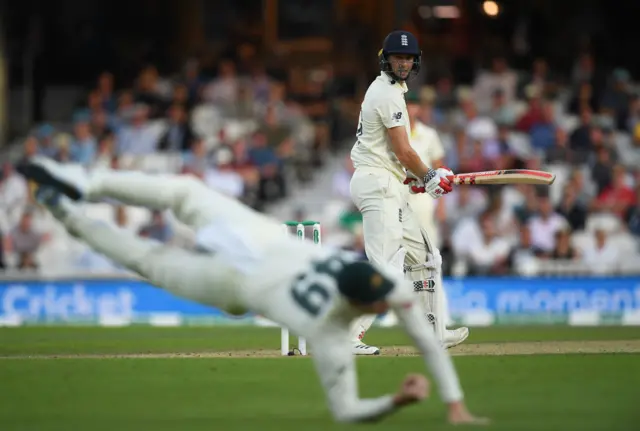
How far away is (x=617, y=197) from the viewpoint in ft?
60.4

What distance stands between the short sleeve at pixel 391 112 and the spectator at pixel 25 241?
30.3 feet

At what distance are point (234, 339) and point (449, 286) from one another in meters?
4.37

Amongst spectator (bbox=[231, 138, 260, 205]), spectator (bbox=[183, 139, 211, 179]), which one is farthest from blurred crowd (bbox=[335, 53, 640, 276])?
spectator (bbox=[183, 139, 211, 179])

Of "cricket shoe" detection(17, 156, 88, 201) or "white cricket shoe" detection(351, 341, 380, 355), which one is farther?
"white cricket shoe" detection(351, 341, 380, 355)

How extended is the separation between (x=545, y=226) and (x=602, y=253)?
2.64 feet

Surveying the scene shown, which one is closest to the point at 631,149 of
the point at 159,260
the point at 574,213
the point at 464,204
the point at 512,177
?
the point at 574,213

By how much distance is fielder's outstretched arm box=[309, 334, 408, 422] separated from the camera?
6.64 metres

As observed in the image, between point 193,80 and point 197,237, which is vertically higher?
point 193,80

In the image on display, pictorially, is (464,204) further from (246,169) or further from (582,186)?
(246,169)

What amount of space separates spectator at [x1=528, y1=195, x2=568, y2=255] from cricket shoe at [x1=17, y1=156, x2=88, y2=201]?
1083cm

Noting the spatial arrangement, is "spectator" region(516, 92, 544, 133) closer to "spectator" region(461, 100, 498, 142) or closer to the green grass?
"spectator" region(461, 100, 498, 142)

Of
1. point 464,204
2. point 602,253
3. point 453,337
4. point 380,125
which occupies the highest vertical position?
point 380,125

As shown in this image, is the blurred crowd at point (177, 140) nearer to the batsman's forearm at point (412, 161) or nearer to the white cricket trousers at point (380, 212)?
the white cricket trousers at point (380, 212)

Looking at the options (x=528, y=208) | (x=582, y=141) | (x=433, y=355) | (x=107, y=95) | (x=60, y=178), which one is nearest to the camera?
(x=433, y=355)
